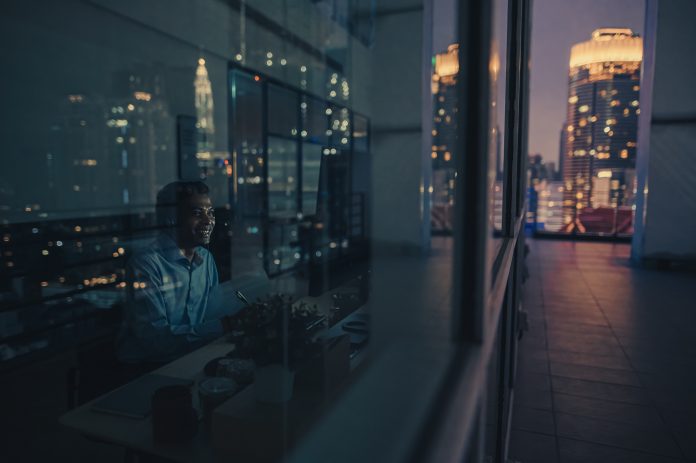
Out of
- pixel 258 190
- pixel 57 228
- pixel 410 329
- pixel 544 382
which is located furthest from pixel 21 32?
pixel 544 382

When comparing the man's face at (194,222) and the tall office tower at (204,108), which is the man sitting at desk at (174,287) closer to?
the man's face at (194,222)

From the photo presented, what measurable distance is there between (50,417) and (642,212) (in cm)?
787

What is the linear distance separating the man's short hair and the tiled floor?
78.6 inches

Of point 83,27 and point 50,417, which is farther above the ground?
point 83,27

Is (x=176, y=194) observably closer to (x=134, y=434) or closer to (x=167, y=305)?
(x=167, y=305)

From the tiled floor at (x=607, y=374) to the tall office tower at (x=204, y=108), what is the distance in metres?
4.28

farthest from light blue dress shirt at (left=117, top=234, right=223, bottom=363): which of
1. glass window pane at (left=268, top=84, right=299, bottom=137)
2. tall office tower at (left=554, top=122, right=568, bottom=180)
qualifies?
tall office tower at (left=554, top=122, right=568, bottom=180)

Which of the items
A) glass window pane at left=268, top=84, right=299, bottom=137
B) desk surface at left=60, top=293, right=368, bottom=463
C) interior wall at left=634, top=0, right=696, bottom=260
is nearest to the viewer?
desk surface at left=60, top=293, right=368, bottom=463

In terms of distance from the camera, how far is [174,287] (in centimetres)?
207

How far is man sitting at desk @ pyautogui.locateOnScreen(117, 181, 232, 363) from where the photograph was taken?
181 cm

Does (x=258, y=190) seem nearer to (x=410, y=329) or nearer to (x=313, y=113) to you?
(x=313, y=113)

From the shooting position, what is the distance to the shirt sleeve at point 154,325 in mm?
1797

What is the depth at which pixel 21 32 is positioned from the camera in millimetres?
3465

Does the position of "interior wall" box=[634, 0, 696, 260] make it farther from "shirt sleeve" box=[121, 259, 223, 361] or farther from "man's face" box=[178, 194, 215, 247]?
"shirt sleeve" box=[121, 259, 223, 361]
